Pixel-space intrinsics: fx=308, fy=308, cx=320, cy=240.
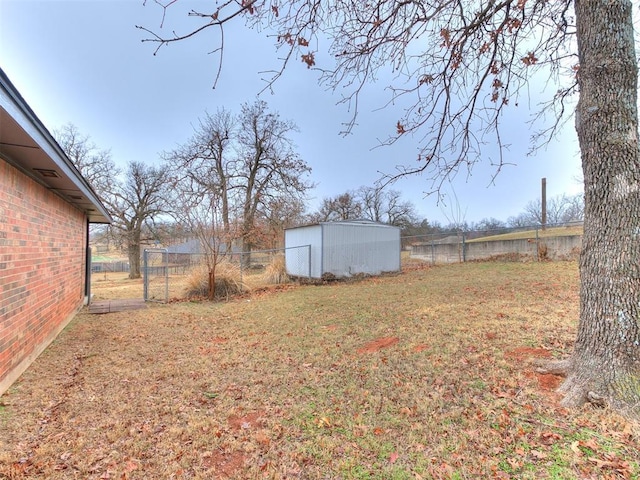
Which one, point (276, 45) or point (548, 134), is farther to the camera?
point (548, 134)

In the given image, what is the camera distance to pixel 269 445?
2143 millimetres

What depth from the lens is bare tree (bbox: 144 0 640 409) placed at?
2.27 m

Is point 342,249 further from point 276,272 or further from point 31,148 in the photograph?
point 31,148

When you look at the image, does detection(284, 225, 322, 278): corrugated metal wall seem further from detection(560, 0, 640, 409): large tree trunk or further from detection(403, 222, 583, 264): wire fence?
detection(560, 0, 640, 409): large tree trunk

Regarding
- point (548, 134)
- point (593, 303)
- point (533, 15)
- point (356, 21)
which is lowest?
point (593, 303)

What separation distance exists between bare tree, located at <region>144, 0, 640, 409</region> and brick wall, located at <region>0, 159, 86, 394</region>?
2.64 m

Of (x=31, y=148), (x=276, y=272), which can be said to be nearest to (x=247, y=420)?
(x=31, y=148)

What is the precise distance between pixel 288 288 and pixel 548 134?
8032 millimetres


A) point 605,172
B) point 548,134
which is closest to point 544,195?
point 548,134

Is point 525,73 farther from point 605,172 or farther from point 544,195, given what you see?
point 544,195

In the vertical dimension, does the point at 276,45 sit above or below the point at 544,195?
below

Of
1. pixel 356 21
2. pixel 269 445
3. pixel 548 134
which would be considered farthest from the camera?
pixel 548 134

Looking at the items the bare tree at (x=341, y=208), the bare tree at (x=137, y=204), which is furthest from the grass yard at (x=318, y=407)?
the bare tree at (x=341, y=208)

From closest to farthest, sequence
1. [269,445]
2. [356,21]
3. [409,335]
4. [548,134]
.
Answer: [269,445]
[356,21]
[548,134]
[409,335]
